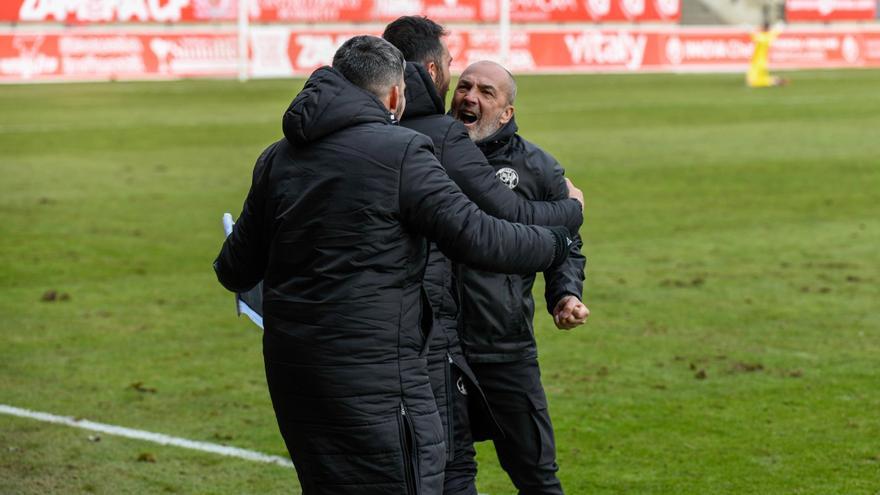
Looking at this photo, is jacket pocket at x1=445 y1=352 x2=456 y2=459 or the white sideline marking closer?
jacket pocket at x1=445 y1=352 x2=456 y2=459

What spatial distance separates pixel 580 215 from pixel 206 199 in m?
12.2

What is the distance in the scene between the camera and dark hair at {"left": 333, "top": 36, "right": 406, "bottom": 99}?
4.08 meters

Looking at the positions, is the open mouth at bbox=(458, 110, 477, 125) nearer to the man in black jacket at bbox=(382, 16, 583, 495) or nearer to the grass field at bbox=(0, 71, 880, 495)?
the man in black jacket at bbox=(382, 16, 583, 495)

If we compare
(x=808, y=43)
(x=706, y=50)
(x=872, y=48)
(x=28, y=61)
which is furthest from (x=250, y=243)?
(x=872, y=48)

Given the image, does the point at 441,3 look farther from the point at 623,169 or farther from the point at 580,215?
the point at 580,215

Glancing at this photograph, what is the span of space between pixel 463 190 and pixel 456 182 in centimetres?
4

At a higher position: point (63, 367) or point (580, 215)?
point (580, 215)

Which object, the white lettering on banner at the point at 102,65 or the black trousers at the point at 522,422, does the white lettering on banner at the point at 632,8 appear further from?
the black trousers at the point at 522,422

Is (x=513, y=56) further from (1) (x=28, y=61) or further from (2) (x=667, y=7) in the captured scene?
(1) (x=28, y=61)

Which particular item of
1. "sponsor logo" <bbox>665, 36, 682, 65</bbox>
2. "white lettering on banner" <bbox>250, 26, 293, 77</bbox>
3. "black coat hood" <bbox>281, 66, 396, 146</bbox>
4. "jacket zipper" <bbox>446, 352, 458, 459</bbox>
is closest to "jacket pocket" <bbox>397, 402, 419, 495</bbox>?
"jacket zipper" <bbox>446, 352, 458, 459</bbox>

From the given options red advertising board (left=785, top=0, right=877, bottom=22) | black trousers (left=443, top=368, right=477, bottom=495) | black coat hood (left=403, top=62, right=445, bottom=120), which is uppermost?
black coat hood (left=403, top=62, right=445, bottom=120)

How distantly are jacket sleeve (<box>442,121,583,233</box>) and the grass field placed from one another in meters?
2.16

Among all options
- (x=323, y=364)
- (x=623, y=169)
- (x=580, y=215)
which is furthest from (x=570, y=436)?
(x=623, y=169)

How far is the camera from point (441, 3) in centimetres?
4694
